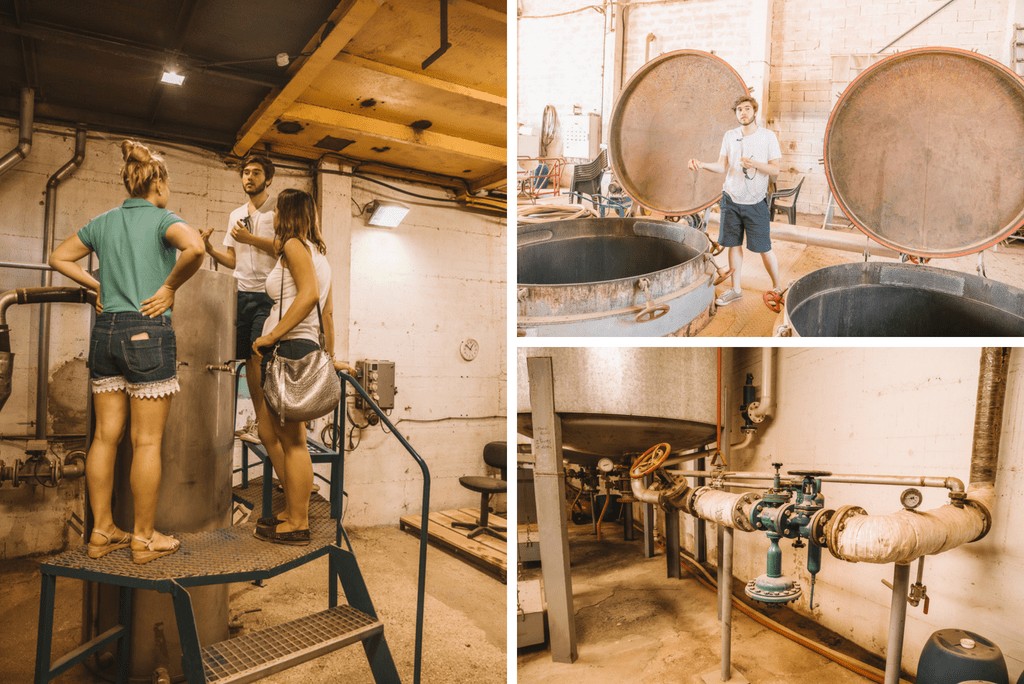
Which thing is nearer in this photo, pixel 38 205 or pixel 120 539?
pixel 120 539

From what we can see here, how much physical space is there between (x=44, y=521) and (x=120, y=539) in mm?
2805

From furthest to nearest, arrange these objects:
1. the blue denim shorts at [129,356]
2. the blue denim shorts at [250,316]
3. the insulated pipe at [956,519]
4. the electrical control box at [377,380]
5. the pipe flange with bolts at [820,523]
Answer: the electrical control box at [377,380]
the blue denim shorts at [250,316]
the blue denim shorts at [129,356]
the pipe flange with bolts at [820,523]
the insulated pipe at [956,519]

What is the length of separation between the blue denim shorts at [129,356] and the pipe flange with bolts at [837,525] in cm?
246

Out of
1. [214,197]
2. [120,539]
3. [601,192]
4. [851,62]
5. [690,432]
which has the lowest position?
[120,539]

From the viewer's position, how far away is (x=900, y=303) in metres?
1.49

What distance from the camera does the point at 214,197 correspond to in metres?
5.24

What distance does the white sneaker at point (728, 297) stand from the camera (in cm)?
152

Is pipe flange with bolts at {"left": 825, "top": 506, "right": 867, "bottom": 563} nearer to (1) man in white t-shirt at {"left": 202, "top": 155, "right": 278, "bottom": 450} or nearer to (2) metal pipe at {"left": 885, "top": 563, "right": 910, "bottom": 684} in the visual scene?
(2) metal pipe at {"left": 885, "top": 563, "right": 910, "bottom": 684}

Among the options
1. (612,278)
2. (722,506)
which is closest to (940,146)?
(612,278)

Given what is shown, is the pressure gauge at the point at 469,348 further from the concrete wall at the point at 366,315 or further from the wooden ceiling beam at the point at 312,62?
the wooden ceiling beam at the point at 312,62

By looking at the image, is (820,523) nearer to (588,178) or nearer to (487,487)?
(588,178)

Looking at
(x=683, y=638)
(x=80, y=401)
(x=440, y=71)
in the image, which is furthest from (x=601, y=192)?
(x=80, y=401)

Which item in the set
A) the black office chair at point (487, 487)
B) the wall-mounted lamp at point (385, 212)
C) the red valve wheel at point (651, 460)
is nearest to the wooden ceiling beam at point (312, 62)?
the wall-mounted lamp at point (385, 212)

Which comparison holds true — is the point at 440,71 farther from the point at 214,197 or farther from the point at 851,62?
the point at 851,62
